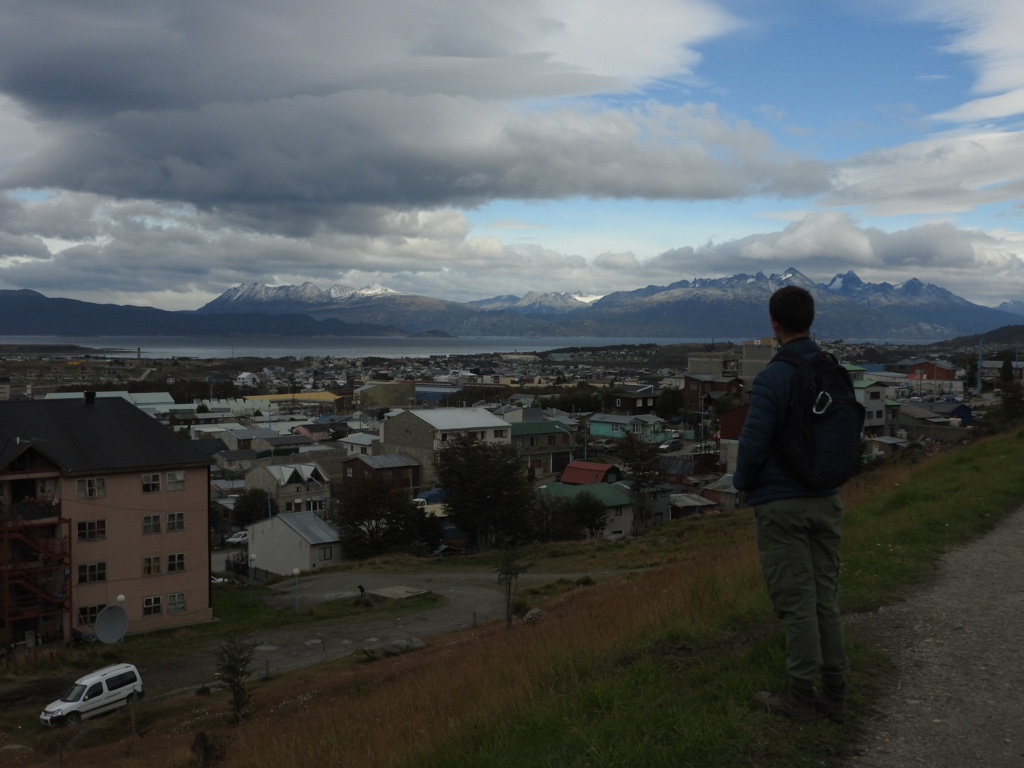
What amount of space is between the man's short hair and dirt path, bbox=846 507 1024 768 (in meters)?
1.96

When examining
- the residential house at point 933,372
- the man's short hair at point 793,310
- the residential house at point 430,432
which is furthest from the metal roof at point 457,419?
the residential house at point 933,372

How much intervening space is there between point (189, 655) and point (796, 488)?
18184 mm

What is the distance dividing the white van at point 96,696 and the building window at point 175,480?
779cm

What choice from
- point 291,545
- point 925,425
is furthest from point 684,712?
point 925,425

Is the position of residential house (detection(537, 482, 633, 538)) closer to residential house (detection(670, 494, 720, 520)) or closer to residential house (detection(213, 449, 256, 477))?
residential house (detection(670, 494, 720, 520))

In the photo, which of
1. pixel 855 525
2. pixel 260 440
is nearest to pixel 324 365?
pixel 260 440

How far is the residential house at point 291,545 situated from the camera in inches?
1194

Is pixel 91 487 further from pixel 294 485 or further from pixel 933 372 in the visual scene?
pixel 933 372

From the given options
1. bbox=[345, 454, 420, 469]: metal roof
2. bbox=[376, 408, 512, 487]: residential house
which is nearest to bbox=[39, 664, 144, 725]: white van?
bbox=[345, 454, 420, 469]: metal roof

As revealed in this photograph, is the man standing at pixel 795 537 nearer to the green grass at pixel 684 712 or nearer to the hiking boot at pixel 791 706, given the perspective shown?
the hiking boot at pixel 791 706

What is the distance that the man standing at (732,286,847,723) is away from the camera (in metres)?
3.78

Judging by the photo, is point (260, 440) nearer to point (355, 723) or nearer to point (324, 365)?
point (355, 723)

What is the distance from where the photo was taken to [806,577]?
Result: 12.5ft

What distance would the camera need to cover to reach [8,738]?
42.9ft
